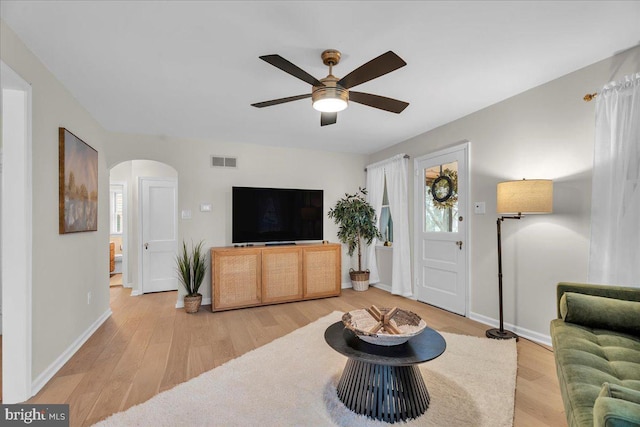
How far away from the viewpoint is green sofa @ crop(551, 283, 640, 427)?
0.94 meters

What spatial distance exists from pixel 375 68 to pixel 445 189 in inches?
101

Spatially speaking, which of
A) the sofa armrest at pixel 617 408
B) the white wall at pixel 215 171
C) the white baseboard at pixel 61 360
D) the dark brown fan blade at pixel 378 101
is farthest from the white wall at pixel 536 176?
the white baseboard at pixel 61 360

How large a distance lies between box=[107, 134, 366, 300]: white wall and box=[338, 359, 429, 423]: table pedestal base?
3.23 metres

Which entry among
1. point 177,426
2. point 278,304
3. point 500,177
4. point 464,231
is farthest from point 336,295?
point 177,426

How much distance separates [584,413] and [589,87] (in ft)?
8.59

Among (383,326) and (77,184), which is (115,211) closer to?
(77,184)

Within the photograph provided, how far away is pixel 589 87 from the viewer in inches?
100

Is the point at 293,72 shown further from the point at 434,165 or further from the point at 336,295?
the point at 336,295

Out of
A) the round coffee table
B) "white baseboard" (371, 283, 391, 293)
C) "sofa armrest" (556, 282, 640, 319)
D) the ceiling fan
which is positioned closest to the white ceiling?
the ceiling fan

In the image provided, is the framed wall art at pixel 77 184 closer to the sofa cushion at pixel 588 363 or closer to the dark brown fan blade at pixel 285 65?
the dark brown fan blade at pixel 285 65

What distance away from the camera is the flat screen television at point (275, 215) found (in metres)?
4.54

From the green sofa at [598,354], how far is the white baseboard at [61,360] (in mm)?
3207

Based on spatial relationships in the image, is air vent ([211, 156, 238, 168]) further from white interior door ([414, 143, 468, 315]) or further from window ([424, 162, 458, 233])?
window ([424, 162, 458, 233])

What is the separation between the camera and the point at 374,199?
5.38 meters
